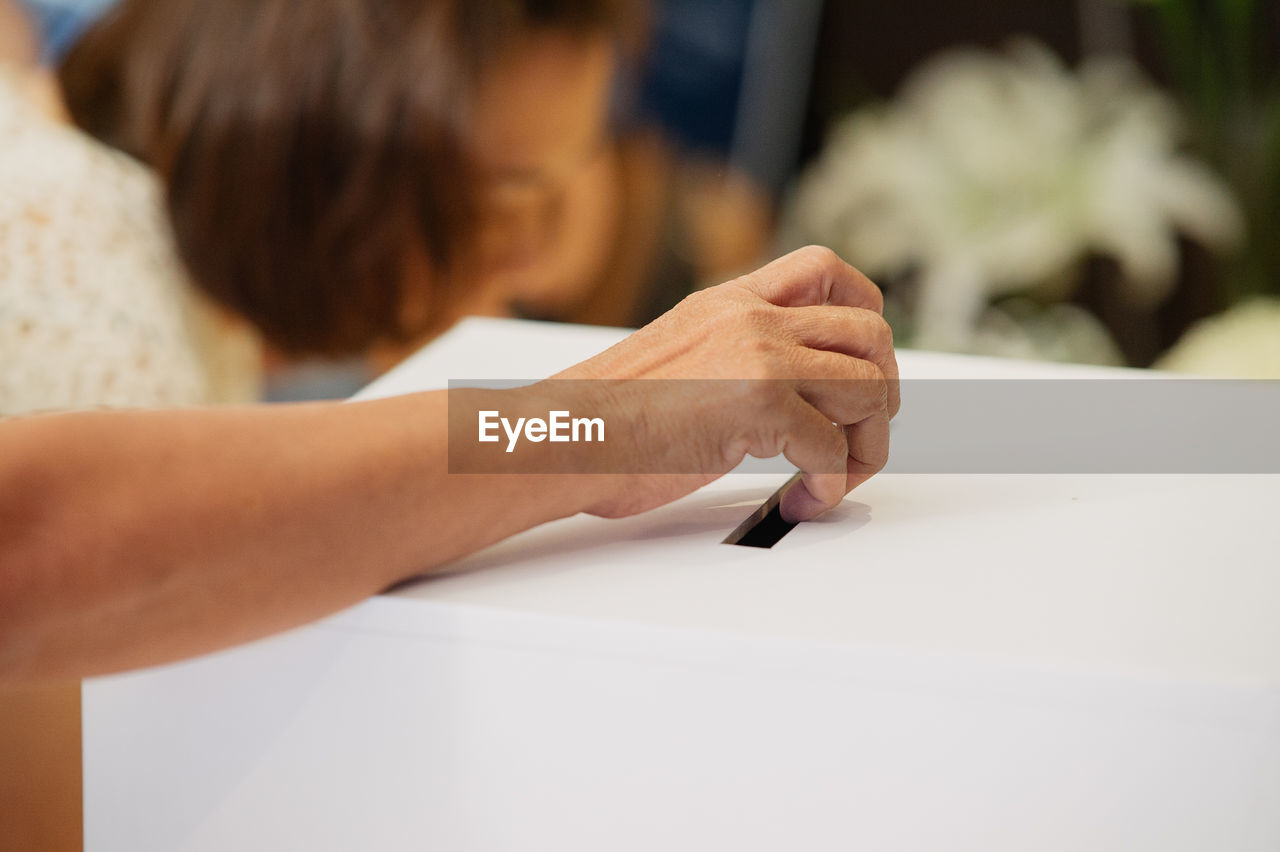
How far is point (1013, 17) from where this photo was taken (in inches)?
62.7

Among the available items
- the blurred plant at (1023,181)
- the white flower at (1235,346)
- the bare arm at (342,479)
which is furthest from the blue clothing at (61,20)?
the white flower at (1235,346)

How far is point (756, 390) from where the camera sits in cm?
52

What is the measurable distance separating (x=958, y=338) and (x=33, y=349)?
A: 4.11 ft

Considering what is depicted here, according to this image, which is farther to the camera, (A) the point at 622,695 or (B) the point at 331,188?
(B) the point at 331,188

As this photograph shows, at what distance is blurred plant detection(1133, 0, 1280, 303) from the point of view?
152 cm

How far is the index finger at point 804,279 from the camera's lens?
0.58 meters

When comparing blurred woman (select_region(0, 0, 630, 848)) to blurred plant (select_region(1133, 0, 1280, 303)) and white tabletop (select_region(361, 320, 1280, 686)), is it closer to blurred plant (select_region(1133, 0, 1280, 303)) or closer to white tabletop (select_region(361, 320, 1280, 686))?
blurred plant (select_region(1133, 0, 1280, 303))

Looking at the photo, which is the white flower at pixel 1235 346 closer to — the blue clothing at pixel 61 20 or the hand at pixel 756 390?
the hand at pixel 756 390

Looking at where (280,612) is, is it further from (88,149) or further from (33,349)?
(88,149)

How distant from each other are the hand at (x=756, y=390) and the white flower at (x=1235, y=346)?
0.64 m

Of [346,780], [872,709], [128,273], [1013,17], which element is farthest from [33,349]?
[1013,17]

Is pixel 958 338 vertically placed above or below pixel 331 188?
below

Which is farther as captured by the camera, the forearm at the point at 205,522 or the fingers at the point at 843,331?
the fingers at the point at 843,331

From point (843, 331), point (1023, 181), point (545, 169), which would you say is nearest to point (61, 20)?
point (545, 169)
